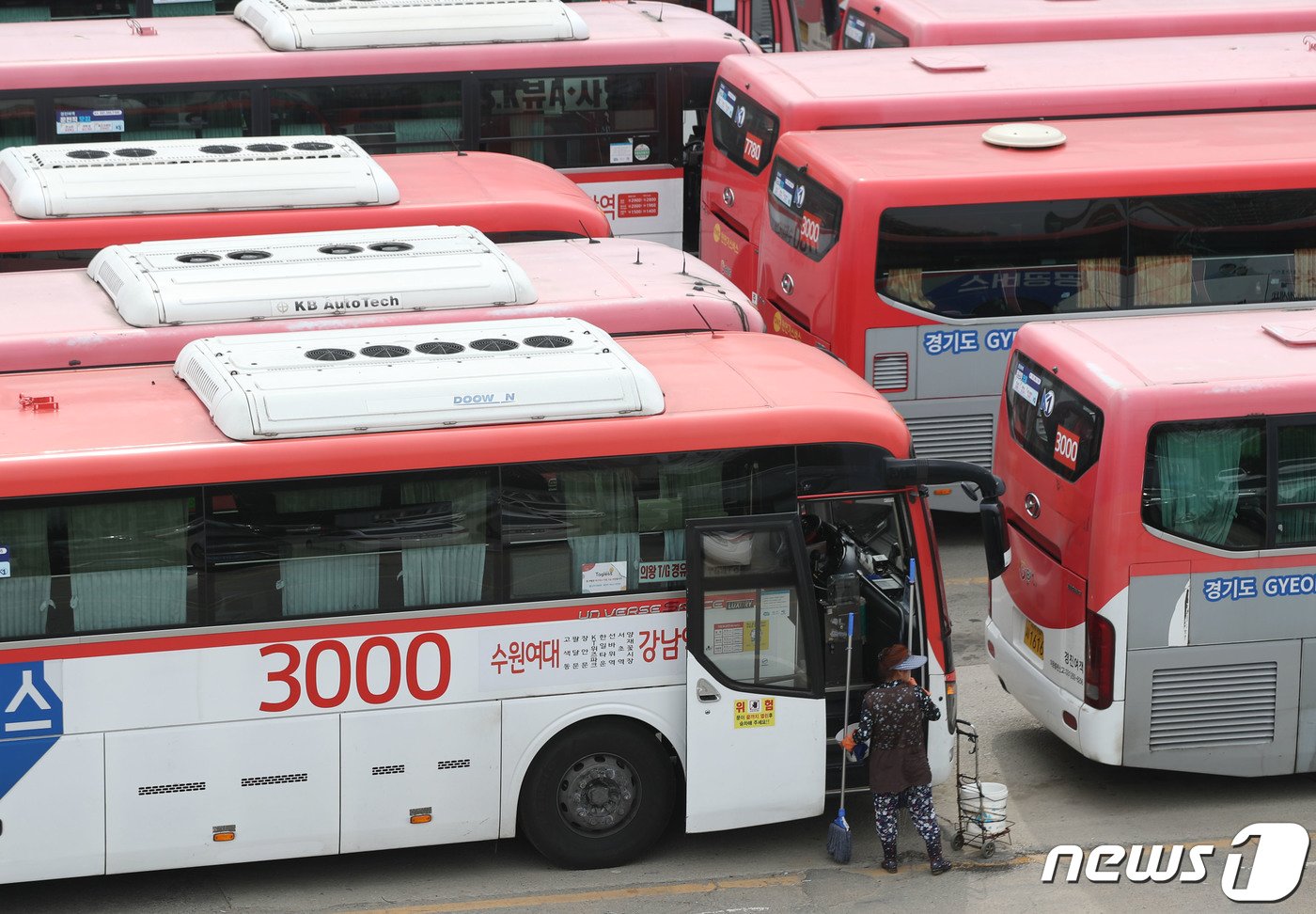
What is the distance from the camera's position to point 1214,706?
10555mm

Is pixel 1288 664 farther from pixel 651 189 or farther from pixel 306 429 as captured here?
pixel 651 189

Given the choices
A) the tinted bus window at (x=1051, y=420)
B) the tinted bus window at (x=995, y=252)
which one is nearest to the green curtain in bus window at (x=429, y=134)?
the tinted bus window at (x=995, y=252)

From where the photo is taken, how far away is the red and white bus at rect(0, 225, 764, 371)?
1112 cm

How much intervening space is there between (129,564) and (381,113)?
8.95 m

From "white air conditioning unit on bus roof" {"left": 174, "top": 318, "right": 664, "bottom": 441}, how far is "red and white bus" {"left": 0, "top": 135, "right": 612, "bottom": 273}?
3.52 metres

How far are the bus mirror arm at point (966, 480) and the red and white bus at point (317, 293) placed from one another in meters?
2.65

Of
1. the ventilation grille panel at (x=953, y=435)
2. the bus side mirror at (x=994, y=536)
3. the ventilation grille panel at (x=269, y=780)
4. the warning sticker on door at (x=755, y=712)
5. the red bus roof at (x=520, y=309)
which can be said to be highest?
the red bus roof at (x=520, y=309)

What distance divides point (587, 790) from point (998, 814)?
217 centimetres

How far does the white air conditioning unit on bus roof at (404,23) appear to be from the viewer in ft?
55.7

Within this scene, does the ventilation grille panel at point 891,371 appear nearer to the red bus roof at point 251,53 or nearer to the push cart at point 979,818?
the push cart at point 979,818

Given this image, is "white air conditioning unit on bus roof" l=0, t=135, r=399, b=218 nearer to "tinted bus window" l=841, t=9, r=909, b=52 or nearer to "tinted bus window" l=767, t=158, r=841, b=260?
"tinted bus window" l=767, t=158, r=841, b=260

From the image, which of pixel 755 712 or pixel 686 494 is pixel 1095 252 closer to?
pixel 686 494

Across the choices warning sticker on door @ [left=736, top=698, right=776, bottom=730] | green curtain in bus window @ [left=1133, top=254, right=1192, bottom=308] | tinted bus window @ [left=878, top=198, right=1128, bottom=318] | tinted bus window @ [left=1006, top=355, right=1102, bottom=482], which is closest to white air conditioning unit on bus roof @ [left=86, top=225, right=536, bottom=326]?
tinted bus window @ [left=1006, top=355, right=1102, bottom=482]

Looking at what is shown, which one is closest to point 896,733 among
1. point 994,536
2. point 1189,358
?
point 994,536
